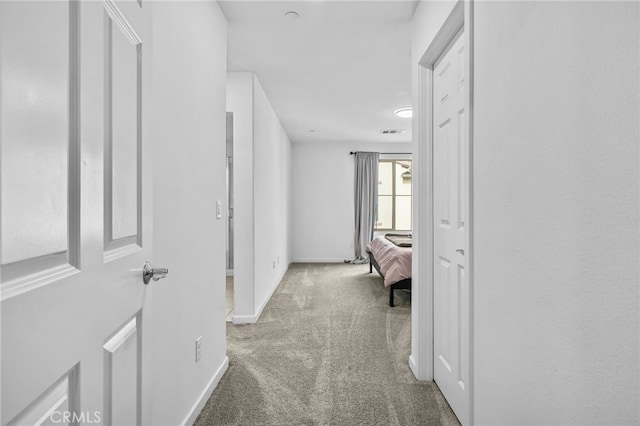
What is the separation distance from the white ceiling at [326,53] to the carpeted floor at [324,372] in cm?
236

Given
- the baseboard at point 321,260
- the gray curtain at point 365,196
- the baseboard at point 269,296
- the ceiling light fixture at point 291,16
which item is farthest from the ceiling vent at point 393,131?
the ceiling light fixture at point 291,16

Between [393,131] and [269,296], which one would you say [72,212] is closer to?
[269,296]

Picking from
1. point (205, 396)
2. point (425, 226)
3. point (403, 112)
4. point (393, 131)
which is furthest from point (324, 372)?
point (393, 131)

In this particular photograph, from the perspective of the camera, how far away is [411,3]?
2.31 meters

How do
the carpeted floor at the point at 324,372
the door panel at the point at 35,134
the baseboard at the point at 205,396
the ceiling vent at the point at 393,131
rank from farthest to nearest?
the ceiling vent at the point at 393,131
the carpeted floor at the point at 324,372
the baseboard at the point at 205,396
the door panel at the point at 35,134

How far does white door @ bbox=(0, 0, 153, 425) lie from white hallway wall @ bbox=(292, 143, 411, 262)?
638cm

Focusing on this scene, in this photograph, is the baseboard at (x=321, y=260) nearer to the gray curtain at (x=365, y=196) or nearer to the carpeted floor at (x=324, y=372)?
the gray curtain at (x=365, y=196)

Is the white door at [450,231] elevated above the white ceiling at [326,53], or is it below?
below

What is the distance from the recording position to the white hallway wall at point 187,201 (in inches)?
60.0

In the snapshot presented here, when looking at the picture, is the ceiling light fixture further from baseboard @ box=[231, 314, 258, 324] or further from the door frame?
baseboard @ box=[231, 314, 258, 324]

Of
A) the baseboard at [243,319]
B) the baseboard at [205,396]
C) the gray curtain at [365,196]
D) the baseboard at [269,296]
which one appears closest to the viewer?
the baseboard at [205,396]

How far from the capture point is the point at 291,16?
2.48 metres

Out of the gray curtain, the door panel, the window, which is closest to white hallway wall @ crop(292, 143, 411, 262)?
the gray curtain

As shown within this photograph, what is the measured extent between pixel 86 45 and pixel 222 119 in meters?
1.82
